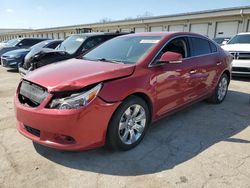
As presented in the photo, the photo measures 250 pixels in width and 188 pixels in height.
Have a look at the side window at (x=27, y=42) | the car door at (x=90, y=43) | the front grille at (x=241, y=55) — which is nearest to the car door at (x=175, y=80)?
the car door at (x=90, y=43)

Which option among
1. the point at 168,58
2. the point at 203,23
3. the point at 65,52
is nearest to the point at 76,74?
the point at 168,58

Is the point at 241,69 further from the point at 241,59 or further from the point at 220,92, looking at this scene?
the point at 220,92

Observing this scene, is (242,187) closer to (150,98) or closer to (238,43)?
(150,98)

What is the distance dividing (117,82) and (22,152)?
161cm

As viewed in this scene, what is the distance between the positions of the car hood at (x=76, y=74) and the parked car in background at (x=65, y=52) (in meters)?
3.14

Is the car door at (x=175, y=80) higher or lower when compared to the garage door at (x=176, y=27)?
lower

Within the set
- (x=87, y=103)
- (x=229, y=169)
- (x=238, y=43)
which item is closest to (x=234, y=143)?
(x=229, y=169)

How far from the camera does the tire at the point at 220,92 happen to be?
5423 millimetres

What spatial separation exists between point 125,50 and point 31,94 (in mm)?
1640

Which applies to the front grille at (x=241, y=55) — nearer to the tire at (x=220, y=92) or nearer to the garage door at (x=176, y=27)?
the tire at (x=220, y=92)

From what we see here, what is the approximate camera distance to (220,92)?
562 cm

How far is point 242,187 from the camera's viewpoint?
8.38ft

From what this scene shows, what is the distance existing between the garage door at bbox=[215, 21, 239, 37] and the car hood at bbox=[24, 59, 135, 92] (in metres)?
19.5

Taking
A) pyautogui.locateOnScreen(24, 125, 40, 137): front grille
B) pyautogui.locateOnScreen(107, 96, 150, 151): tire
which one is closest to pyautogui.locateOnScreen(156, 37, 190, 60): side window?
pyautogui.locateOnScreen(107, 96, 150, 151): tire
